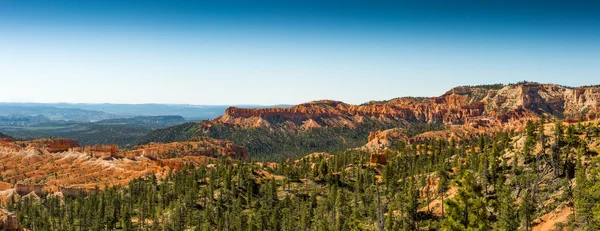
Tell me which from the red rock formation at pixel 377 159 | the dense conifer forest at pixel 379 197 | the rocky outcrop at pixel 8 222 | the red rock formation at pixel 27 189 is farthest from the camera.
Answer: the red rock formation at pixel 377 159

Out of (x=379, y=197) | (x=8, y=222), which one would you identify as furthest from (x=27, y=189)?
(x=379, y=197)

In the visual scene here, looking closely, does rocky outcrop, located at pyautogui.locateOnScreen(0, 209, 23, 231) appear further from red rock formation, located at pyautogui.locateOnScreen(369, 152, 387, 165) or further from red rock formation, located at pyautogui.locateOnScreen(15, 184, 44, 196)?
red rock formation, located at pyautogui.locateOnScreen(369, 152, 387, 165)

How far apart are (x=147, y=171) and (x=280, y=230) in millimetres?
92919

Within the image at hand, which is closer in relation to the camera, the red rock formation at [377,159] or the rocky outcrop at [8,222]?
the rocky outcrop at [8,222]

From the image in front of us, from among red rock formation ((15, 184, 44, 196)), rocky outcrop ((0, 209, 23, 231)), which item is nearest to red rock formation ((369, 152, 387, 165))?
rocky outcrop ((0, 209, 23, 231))

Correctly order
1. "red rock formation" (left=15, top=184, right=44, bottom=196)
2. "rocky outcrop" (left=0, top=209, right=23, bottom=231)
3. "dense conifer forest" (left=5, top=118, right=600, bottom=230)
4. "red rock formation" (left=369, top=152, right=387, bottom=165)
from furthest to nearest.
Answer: "red rock formation" (left=369, top=152, right=387, bottom=165) < "red rock formation" (left=15, top=184, right=44, bottom=196) < "rocky outcrop" (left=0, top=209, right=23, bottom=231) < "dense conifer forest" (left=5, top=118, right=600, bottom=230)

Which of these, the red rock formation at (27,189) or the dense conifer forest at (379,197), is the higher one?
the dense conifer forest at (379,197)

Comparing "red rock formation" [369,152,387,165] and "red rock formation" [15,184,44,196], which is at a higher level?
Result: "red rock formation" [369,152,387,165]

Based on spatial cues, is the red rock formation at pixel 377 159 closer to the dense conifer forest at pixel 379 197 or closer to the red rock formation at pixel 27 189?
the dense conifer forest at pixel 379 197

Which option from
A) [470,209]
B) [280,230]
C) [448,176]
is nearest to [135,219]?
[280,230]

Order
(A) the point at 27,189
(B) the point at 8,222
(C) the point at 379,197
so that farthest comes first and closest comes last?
(A) the point at 27,189 < (C) the point at 379,197 < (B) the point at 8,222

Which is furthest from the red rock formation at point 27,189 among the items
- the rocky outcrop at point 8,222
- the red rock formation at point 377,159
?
the red rock formation at point 377,159

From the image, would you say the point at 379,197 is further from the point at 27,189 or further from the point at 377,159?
the point at 27,189

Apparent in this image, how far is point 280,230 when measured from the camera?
109 m
